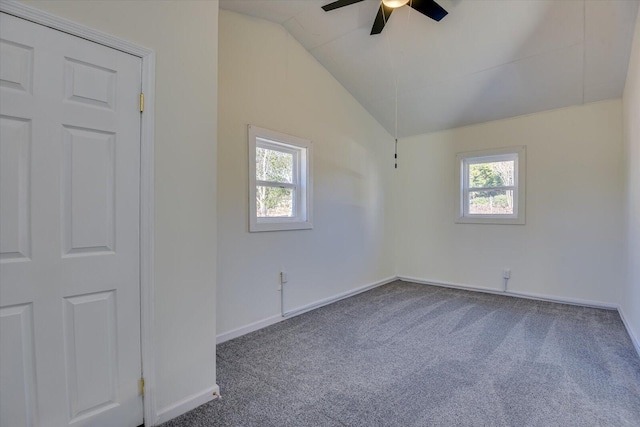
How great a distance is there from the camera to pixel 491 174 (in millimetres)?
4512

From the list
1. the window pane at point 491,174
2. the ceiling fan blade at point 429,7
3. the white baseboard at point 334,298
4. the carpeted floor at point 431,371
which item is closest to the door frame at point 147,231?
the carpeted floor at point 431,371

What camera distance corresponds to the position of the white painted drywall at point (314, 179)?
9.59 feet

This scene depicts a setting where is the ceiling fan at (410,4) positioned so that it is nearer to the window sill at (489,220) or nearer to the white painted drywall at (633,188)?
the white painted drywall at (633,188)

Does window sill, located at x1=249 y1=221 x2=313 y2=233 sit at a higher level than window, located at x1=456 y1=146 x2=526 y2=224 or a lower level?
lower

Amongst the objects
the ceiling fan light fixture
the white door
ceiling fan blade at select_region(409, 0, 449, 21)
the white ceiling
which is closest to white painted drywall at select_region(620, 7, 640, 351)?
the white ceiling

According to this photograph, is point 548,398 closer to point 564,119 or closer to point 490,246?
point 490,246

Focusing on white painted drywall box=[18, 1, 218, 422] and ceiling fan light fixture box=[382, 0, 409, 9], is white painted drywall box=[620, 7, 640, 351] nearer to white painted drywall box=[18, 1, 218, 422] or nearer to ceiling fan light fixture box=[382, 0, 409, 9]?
ceiling fan light fixture box=[382, 0, 409, 9]

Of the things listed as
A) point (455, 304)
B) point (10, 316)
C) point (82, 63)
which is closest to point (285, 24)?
point (82, 63)

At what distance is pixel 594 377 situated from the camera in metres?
2.24

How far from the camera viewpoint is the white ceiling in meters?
2.89

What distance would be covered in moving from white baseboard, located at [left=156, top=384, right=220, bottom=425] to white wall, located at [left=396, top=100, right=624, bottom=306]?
388cm

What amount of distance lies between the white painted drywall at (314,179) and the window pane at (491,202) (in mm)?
1286

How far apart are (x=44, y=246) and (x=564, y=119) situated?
16.7ft

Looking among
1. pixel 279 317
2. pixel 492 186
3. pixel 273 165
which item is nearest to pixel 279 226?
pixel 273 165
